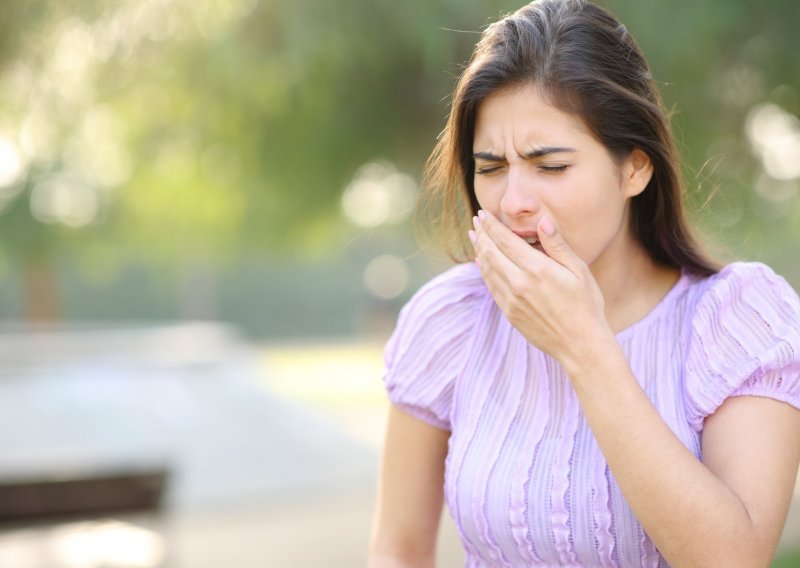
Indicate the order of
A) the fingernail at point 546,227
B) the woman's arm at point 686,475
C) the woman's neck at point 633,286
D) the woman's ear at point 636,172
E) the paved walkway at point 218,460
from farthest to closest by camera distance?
the paved walkway at point 218,460, the woman's neck at point 633,286, the woman's ear at point 636,172, the fingernail at point 546,227, the woman's arm at point 686,475

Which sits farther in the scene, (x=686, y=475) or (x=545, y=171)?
(x=545, y=171)

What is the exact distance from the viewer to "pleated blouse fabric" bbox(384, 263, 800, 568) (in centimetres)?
168

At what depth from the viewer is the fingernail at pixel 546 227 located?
5.35 feet

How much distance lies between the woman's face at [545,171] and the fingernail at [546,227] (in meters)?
0.02

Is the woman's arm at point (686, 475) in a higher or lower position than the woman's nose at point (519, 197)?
lower

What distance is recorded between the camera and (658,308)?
186cm

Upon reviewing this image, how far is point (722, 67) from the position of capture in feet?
13.9

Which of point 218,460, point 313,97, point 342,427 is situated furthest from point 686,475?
point 342,427

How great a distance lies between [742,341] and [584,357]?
31 centimetres

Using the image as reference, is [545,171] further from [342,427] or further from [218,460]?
[342,427]

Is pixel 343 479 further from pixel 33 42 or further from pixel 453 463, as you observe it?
pixel 453 463

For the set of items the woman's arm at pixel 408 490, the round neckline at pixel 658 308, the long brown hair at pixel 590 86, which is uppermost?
the long brown hair at pixel 590 86

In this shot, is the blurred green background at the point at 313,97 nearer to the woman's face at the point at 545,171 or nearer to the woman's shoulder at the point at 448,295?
the woman's shoulder at the point at 448,295

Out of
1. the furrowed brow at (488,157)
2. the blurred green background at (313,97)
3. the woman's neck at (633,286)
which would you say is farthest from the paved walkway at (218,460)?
the furrowed brow at (488,157)
